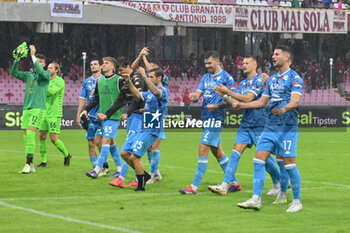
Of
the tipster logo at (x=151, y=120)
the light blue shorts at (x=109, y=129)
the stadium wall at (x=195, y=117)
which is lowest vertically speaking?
the stadium wall at (x=195, y=117)

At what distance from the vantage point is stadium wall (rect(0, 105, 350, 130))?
30581 millimetres

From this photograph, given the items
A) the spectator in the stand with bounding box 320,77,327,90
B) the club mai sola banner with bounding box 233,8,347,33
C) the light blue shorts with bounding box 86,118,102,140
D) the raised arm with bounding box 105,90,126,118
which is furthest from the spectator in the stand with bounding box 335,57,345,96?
the raised arm with bounding box 105,90,126,118

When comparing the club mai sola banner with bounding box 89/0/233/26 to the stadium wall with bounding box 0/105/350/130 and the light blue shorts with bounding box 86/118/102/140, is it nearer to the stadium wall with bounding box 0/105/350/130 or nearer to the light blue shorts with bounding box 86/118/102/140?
the stadium wall with bounding box 0/105/350/130

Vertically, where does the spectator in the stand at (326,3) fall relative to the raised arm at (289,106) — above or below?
above

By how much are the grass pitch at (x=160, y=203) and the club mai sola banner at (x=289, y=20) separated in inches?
995

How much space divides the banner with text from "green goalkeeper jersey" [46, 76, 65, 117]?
22.4 meters

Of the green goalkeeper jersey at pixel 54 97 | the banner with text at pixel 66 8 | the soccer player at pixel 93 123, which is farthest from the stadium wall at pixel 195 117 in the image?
the soccer player at pixel 93 123

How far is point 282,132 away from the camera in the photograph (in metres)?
9.62

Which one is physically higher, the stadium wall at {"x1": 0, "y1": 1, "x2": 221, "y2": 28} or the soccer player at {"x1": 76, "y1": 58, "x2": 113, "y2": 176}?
→ the stadium wall at {"x1": 0, "y1": 1, "x2": 221, "y2": 28}

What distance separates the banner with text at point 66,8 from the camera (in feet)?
123

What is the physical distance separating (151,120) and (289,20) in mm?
32974

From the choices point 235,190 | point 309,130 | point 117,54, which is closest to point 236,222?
point 235,190

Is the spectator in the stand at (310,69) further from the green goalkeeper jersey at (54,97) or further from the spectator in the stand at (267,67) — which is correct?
the green goalkeeper jersey at (54,97)

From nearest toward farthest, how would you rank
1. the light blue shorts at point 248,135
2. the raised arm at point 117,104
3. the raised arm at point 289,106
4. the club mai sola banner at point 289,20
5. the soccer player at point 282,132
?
the raised arm at point 289,106 → the soccer player at point 282,132 → the light blue shorts at point 248,135 → the raised arm at point 117,104 → the club mai sola banner at point 289,20
